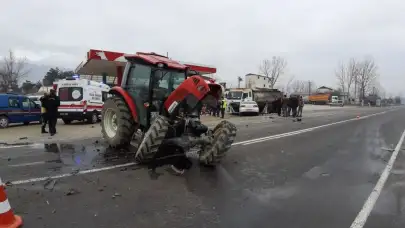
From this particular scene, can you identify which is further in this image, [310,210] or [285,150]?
[285,150]

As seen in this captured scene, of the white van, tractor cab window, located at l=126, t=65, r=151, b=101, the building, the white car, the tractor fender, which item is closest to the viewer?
tractor cab window, located at l=126, t=65, r=151, b=101

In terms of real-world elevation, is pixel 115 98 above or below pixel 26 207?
above

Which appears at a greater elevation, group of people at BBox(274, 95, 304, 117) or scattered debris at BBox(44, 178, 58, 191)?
group of people at BBox(274, 95, 304, 117)

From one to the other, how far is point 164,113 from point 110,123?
2.70 metres

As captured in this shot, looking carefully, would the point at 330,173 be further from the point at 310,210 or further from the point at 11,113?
the point at 11,113

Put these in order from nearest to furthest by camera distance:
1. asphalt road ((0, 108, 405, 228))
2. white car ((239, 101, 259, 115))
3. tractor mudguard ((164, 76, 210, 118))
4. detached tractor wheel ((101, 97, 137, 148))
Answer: asphalt road ((0, 108, 405, 228)) → tractor mudguard ((164, 76, 210, 118)) → detached tractor wheel ((101, 97, 137, 148)) → white car ((239, 101, 259, 115))

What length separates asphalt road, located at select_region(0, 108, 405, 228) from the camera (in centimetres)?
450

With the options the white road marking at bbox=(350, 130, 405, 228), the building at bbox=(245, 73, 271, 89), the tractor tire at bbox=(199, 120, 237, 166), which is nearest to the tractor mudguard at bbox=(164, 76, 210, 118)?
the tractor tire at bbox=(199, 120, 237, 166)

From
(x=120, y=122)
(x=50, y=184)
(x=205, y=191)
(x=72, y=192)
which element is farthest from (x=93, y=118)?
(x=205, y=191)

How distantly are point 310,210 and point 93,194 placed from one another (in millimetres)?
3333

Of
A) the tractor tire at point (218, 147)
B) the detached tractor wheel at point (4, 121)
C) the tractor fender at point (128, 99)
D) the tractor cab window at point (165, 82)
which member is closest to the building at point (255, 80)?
the detached tractor wheel at point (4, 121)

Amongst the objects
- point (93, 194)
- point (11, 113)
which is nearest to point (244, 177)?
point (93, 194)

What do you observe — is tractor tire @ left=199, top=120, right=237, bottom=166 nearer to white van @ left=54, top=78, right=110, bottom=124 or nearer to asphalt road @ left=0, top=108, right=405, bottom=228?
asphalt road @ left=0, top=108, right=405, bottom=228

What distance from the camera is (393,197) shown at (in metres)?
5.74
